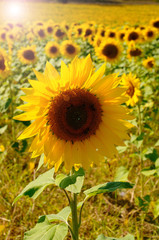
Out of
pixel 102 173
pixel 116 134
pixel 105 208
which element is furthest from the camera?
pixel 102 173

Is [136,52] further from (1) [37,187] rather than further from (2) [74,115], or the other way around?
(1) [37,187]

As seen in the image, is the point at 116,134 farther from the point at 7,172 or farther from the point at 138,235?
the point at 7,172

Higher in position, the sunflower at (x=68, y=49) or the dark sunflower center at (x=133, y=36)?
the dark sunflower center at (x=133, y=36)

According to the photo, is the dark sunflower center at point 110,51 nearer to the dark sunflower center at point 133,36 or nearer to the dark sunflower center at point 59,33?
the dark sunflower center at point 133,36

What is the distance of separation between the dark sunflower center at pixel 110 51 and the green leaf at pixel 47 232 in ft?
13.2

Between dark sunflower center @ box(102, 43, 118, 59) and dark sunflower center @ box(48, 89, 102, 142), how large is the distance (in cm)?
376

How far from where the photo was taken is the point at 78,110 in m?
1.42

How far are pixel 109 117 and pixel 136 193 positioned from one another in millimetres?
1662

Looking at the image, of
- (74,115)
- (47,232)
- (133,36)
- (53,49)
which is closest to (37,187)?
(47,232)

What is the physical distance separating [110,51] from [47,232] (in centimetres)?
415

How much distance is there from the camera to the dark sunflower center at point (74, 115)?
4.30 ft

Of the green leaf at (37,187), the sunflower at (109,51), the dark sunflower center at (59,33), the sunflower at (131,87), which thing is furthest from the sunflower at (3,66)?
the dark sunflower center at (59,33)

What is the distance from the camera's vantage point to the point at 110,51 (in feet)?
16.1

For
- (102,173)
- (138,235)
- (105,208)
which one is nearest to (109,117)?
(138,235)
